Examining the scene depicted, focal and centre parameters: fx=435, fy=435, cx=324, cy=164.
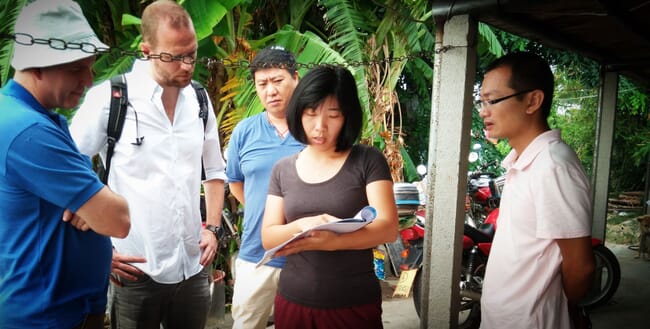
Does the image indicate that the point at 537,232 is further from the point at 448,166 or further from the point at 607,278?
the point at 607,278

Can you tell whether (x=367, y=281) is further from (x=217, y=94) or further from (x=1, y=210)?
(x=217, y=94)

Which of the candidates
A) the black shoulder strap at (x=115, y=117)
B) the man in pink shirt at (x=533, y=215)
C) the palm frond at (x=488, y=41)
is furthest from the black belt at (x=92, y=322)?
the palm frond at (x=488, y=41)

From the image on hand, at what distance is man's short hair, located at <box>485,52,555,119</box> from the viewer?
1865mm

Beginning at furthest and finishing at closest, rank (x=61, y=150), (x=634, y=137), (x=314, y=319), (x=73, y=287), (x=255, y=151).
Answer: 1. (x=634, y=137)
2. (x=255, y=151)
3. (x=314, y=319)
4. (x=73, y=287)
5. (x=61, y=150)

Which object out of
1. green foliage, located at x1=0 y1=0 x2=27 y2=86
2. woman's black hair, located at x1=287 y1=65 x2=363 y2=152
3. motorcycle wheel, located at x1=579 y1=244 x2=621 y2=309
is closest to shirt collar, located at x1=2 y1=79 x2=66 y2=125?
woman's black hair, located at x1=287 y1=65 x2=363 y2=152

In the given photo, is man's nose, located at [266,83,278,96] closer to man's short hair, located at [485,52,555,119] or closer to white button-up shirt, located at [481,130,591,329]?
man's short hair, located at [485,52,555,119]

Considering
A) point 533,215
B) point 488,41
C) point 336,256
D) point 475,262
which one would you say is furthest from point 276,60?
point 488,41

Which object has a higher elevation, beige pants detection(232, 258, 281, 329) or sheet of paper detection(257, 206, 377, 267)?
sheet of paper detection(257, 206, 377, 267)

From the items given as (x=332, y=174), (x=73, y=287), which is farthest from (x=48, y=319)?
(x=332, y=174)

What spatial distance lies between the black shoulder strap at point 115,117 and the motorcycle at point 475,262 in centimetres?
253

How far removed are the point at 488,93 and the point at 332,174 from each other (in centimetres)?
80

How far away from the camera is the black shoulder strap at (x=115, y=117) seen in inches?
80.1

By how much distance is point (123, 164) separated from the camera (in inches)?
81.0

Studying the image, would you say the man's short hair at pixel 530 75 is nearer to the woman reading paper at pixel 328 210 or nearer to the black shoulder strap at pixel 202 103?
the woman reading paper at pixel 328 210
